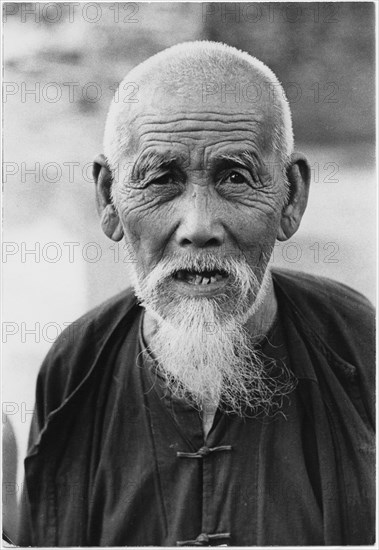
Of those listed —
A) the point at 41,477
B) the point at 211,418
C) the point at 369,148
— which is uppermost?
the point at 369,148

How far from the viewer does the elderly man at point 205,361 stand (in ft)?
7.20

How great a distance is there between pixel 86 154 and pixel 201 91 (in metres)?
0.45

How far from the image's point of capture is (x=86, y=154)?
2.36m

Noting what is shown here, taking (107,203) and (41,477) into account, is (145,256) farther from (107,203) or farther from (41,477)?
(41,477)

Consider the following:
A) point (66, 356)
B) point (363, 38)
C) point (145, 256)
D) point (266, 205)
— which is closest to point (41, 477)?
point (66, 356)

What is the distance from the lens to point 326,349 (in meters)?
2.38

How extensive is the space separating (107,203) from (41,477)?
94 cm

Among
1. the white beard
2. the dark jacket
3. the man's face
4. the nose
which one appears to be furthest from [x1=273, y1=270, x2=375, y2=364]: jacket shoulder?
the nose

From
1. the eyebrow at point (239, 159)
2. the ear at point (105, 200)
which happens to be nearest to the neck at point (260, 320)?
the ear at point (105, 200)

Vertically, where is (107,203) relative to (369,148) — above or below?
below

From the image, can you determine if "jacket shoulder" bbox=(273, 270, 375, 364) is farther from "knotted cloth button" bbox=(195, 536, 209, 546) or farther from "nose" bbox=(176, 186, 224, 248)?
"knotted cloth button" bbox=(195, 536, 209, 546)

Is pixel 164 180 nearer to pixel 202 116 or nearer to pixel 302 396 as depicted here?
pixel 202 116

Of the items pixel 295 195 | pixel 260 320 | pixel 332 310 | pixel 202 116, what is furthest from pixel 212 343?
pixel 202 116

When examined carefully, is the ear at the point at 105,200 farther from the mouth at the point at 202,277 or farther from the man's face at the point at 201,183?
the mouth at the point at 202,277
